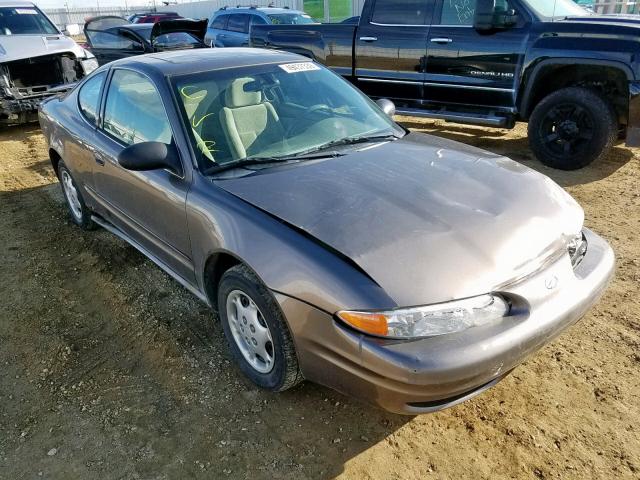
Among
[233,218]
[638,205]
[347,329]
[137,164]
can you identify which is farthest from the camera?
[638,205]

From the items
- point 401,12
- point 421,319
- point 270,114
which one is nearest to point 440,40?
point 401,12

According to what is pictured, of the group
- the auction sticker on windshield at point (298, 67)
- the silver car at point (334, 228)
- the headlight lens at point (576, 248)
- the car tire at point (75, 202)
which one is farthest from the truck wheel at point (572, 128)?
the car tire at point (75, 202)

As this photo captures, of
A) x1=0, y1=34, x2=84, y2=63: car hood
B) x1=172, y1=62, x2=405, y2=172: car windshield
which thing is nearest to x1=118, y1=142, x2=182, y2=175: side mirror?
x1=172, y1=62, x2=405, y2=172: car windshield

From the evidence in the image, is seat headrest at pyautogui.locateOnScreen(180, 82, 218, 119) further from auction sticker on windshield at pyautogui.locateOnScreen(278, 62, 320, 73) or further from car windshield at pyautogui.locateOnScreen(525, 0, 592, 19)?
car windshield at pyautogui.locateOnScreen(525, 0, 592, 19)

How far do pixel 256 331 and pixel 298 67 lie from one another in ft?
6.32

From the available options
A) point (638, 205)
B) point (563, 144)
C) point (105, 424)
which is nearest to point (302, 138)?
point (105, 424)

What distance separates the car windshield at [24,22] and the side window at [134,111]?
7050mm

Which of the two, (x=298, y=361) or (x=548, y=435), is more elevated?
(x=298, y=361)

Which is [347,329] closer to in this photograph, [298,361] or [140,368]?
[298,361]

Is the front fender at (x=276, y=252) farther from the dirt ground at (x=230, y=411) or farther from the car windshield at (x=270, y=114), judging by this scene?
the dirt ground at (x=230, y=411)

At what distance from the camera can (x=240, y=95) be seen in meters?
3.17

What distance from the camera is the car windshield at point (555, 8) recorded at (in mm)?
5902

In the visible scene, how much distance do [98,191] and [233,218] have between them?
197 cm

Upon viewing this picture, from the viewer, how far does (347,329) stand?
2.03 m
